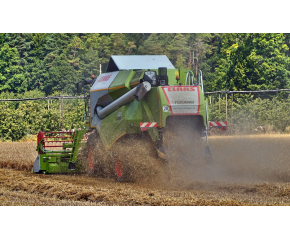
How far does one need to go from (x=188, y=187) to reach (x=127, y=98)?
2.55 metres

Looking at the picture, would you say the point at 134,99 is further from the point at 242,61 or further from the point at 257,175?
the point at 242,61

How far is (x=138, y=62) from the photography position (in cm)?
1107

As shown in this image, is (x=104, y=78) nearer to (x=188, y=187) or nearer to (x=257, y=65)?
(x=188, y=187)

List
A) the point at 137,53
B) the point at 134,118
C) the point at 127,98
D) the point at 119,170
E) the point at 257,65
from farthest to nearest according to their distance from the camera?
the point at 257,65 < the point at 137,53 < the point at 119,170 < the point at 127,98 < the point at 134,118

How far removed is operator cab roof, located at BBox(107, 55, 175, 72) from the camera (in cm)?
1098

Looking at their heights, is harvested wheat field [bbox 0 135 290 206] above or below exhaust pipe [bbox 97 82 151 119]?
below

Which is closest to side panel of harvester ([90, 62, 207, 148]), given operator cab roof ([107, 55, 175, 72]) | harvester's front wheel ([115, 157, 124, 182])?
operator cab roof ([107, 55, 175, 72])

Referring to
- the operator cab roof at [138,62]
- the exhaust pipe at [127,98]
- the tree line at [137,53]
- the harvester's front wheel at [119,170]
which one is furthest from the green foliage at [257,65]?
the harvester's front wheel at [119,170]

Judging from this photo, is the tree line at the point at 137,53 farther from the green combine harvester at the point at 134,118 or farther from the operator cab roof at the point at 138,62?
the green combine harvester at the point at 134,118

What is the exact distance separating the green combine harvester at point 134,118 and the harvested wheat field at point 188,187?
48 cm

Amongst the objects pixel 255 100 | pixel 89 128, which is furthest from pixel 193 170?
pixel 255 100

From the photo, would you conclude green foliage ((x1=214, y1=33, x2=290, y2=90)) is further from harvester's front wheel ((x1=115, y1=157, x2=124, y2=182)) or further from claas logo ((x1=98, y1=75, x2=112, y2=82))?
harvester's front wheel ((x1=115, y1=157, x2=124, y2=182))

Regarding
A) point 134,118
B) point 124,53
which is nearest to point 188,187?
point 134,118

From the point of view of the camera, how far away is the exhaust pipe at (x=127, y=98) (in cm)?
938
